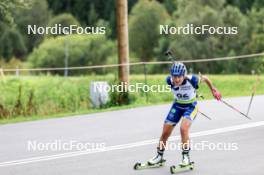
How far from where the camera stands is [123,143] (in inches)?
484

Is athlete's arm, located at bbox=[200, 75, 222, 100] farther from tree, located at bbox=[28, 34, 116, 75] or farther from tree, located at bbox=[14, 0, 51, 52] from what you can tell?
tree, located at bbox=[14, 0, 51, 52]

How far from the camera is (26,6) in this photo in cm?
2333

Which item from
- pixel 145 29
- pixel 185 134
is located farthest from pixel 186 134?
pixel 145 29

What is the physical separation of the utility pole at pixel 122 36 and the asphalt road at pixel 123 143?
3.06 metres

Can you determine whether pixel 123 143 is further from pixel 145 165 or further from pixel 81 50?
pixel 81 50

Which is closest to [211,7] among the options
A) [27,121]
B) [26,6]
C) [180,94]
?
[26,6]

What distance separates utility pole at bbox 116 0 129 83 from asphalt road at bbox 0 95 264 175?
3.06 metres

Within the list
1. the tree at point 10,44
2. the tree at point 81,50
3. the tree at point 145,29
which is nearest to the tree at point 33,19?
the tree at point 10,44

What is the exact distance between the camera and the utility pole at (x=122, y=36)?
20.2 m

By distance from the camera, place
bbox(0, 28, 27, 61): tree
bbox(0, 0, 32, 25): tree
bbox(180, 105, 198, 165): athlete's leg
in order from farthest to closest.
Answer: bbox(0, 28, 27, 61): tree → bbox(0, 0, 32, 25): tree → bbox(180, 105, 198, 165): athlete's leg

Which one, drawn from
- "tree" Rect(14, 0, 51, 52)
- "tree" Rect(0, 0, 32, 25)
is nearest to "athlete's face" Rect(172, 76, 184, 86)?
"tree" Rect(0, 0, 32, 25)

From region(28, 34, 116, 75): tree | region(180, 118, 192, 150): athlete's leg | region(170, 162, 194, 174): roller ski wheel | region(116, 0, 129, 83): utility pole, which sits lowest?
region(170, 162, 194, 174): roller ski wheel

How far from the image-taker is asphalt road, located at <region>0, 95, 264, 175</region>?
32.7 feet

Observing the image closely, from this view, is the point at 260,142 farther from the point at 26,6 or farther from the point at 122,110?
the point at 26,6
